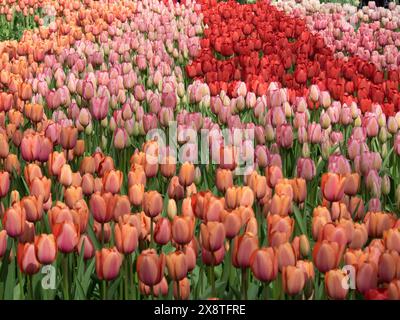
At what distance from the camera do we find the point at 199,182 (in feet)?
13.1

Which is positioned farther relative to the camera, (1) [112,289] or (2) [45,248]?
(1) [112,289]

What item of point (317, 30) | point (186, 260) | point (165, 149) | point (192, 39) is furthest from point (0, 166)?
point (317, 30)

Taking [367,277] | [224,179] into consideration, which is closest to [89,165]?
[224,179]

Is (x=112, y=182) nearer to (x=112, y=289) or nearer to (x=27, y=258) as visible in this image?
(x=112, y=289)

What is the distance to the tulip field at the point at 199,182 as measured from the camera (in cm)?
262

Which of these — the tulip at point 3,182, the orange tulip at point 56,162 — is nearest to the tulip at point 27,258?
the tulip at point 3,182

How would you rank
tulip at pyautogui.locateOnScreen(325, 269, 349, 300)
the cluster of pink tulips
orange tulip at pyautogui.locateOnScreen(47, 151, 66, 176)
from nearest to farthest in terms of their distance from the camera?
tulip at pyautogui.locateOnScreen(325, 269, 349, 300)
orange tulip at pyautogui.locateOnScreen(47, 151, 66, 176)
the cluster of pink tulips

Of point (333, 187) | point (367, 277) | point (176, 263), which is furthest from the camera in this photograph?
point (333, 187)

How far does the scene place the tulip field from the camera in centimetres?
262

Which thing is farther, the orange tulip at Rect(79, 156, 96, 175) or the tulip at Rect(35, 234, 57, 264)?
the orange tulip at Rect(79, 156, 96, 175)

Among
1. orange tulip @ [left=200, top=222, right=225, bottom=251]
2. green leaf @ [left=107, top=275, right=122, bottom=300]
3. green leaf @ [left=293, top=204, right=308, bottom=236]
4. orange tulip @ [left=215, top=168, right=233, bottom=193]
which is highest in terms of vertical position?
orange tulip @ [left=215, top=168, right=233, bottom=193]

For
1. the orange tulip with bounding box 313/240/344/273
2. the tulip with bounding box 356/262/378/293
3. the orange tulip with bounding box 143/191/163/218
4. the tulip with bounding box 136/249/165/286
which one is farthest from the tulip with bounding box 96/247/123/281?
the tulip with bounding box 356/262/378/293
